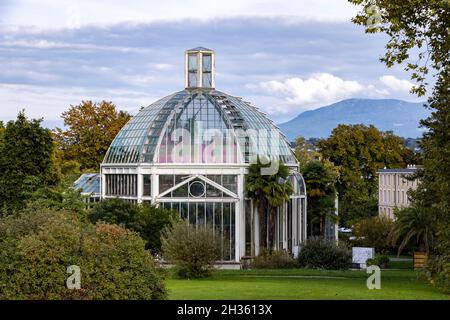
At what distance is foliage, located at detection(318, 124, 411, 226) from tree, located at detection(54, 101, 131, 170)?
2034 centimetres

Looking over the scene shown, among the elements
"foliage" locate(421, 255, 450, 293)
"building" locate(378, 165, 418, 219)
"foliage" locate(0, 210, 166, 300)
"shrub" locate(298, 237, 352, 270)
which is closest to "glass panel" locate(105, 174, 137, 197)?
"shrub" locate(298, 237, 352, 270)

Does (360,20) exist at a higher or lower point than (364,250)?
higher

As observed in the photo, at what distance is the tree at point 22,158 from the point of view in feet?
161

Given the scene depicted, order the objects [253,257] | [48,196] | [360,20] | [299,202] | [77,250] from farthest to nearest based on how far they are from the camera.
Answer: [299,202] < [253,257] < [48,196] < [360,20] < [77,250]

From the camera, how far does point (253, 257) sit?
172ft

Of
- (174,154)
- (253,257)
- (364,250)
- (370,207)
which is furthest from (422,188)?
(370,207)

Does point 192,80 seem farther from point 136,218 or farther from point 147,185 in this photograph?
point 136,218

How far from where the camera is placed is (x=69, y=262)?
997 inches

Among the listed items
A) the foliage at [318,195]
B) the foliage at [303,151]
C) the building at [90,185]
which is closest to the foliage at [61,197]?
the building at [90,185]

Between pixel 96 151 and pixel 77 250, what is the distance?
51.8m

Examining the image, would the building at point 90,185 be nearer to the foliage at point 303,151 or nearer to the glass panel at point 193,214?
the glass panel at point 193,214

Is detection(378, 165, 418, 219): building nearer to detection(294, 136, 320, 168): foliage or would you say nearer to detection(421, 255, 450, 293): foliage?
detection(294, 136, 320, 168): foliage
